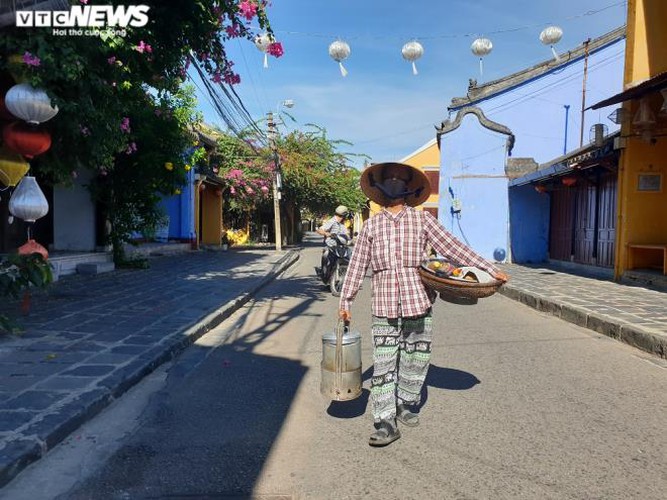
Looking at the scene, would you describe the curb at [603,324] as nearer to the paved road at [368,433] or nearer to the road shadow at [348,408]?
the paved road at [368,433]

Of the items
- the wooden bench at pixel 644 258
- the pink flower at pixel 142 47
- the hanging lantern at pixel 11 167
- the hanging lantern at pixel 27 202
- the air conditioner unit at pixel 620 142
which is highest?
the pink flower at pixel 142 47

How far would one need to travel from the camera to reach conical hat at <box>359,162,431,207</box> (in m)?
4.09

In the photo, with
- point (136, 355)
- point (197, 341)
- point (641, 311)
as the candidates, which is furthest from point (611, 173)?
point (136, 355)

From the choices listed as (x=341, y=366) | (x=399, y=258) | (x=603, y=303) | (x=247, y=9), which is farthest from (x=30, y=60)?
(x=603, y=303)

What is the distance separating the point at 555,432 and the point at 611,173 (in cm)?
1220

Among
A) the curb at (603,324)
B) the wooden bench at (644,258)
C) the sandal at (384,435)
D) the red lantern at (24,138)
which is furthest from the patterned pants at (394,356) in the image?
the wooden bench at (644,258)

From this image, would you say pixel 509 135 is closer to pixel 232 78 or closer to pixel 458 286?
pixel 232 78

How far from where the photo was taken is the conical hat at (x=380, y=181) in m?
4.09

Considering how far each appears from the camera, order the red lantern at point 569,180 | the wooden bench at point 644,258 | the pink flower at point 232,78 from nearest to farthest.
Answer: the pink flower at point 232,78 < the wooden bench at point 644,258 < the red lantern at point 569,180

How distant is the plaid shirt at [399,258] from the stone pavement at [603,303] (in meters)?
3.85

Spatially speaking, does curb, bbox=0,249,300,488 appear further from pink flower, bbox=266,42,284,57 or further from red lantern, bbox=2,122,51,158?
pink flower, bbox=266,42,284,57

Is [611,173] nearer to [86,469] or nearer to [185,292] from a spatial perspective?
[185,292]

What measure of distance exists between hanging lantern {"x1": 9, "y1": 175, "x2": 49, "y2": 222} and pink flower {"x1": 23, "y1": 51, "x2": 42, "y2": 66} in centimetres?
160

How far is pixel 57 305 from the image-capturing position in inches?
331
